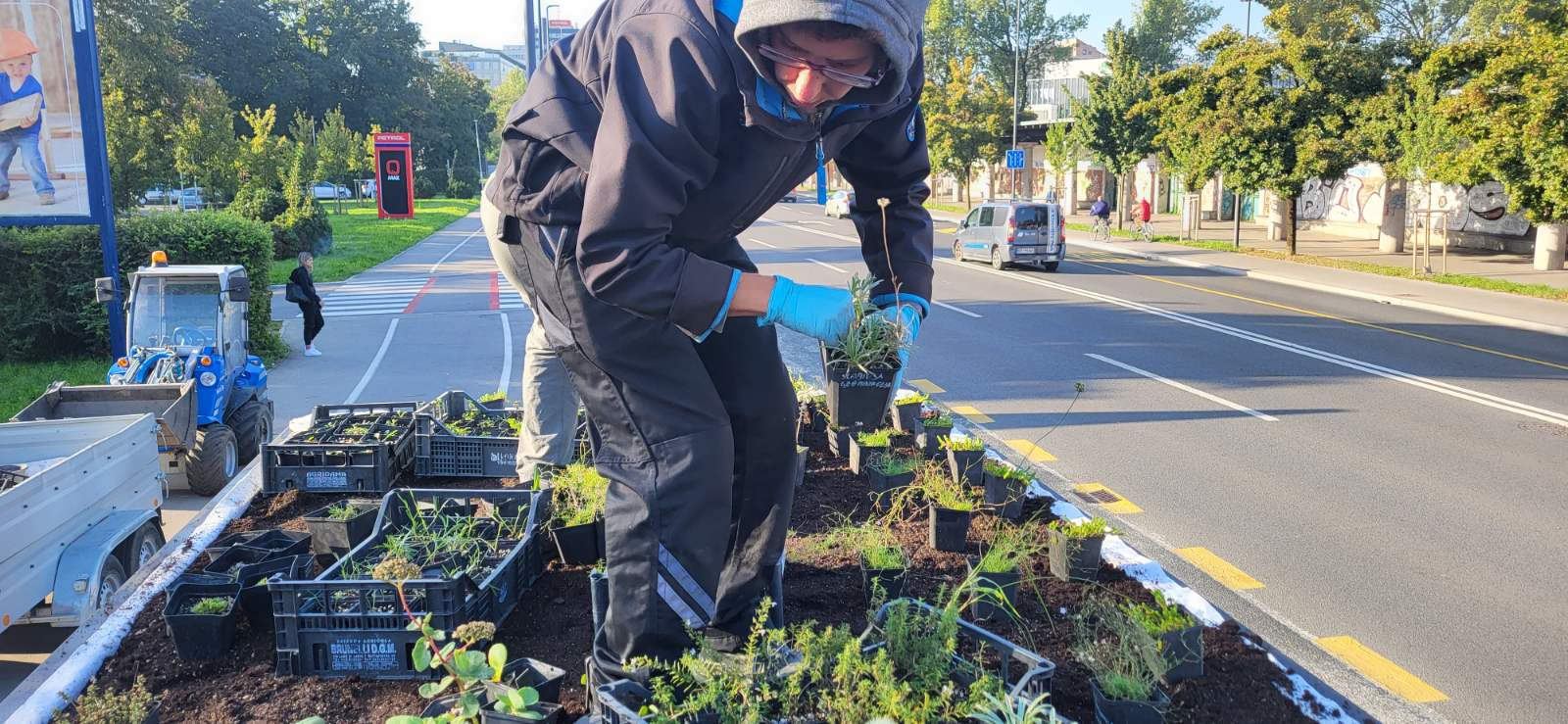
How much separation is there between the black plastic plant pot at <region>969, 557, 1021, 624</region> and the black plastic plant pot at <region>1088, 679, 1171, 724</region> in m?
0.76

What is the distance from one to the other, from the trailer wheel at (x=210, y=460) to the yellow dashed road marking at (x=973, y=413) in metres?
6.22

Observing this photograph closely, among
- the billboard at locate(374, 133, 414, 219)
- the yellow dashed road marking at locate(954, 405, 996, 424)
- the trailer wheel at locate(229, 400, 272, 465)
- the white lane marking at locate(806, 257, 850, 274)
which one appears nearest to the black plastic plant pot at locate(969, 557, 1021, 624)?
the yellow dashed road marking at locate(954, 405, 996, 424)

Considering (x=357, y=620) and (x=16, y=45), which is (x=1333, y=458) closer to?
(x=357, y=620)

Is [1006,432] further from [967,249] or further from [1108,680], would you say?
[967,249]

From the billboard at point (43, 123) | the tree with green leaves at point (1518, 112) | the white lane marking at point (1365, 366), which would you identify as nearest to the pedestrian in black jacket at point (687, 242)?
the white lane marking at point (1365, 366)

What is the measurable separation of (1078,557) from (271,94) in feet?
227

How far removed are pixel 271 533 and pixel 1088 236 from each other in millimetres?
33675

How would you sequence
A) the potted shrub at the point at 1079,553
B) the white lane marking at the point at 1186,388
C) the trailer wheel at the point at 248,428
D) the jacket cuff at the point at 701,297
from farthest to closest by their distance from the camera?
the white lane marking at the point at 1186,388 < the trailer wheel at the point at 248,428 < the potted shrub at the point at 1079,553 < the jacket cuff at the point at 701,297

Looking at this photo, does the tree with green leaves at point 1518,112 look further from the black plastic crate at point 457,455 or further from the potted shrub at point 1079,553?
the black plastic crate at point 457,455

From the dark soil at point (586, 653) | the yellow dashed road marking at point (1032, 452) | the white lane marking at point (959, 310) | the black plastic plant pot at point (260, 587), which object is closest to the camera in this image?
the dark soil at point (586, 653)

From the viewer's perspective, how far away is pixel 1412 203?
72.1 feet

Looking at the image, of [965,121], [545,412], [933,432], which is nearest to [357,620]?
[545,412]

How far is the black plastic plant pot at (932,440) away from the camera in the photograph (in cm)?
600

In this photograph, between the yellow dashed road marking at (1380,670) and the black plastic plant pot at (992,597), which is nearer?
the black plastic plant pot at (992,597)
